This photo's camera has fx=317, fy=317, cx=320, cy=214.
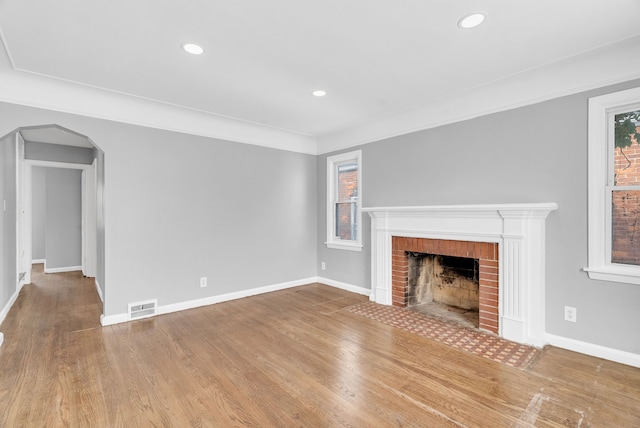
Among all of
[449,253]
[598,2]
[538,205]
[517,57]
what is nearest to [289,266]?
[449,253]

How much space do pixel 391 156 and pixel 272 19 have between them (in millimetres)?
2676

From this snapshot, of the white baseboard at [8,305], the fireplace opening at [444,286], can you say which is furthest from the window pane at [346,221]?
the white baseboard at [8,305]

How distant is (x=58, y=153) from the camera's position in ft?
18.6

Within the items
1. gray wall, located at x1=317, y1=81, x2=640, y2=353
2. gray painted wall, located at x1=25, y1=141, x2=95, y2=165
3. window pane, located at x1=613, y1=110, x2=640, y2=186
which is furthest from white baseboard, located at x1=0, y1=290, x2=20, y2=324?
window pane, located at x1=613, y1=110, x2=640, y2=186

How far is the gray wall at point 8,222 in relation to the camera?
12.3 feet

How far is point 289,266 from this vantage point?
5.28m

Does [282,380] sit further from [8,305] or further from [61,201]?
[61,201]

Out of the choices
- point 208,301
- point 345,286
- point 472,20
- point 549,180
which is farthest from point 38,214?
point 549,180

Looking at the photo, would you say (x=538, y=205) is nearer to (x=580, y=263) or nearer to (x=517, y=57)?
(x=580, y=263)

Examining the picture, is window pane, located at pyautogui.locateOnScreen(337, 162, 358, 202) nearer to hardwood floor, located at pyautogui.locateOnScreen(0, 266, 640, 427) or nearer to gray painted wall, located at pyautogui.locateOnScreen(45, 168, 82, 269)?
hardwood floor, located at pyautogui.locateOnScreen(0, 266, 640, 427)

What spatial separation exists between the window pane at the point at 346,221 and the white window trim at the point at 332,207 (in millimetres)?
74

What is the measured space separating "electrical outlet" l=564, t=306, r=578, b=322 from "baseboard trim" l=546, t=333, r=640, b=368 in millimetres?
185

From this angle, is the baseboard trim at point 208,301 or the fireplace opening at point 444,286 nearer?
the baseboard trim at point 208,301

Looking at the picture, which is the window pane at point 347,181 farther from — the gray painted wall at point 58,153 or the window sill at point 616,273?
the gray painted wall at point 58,153
